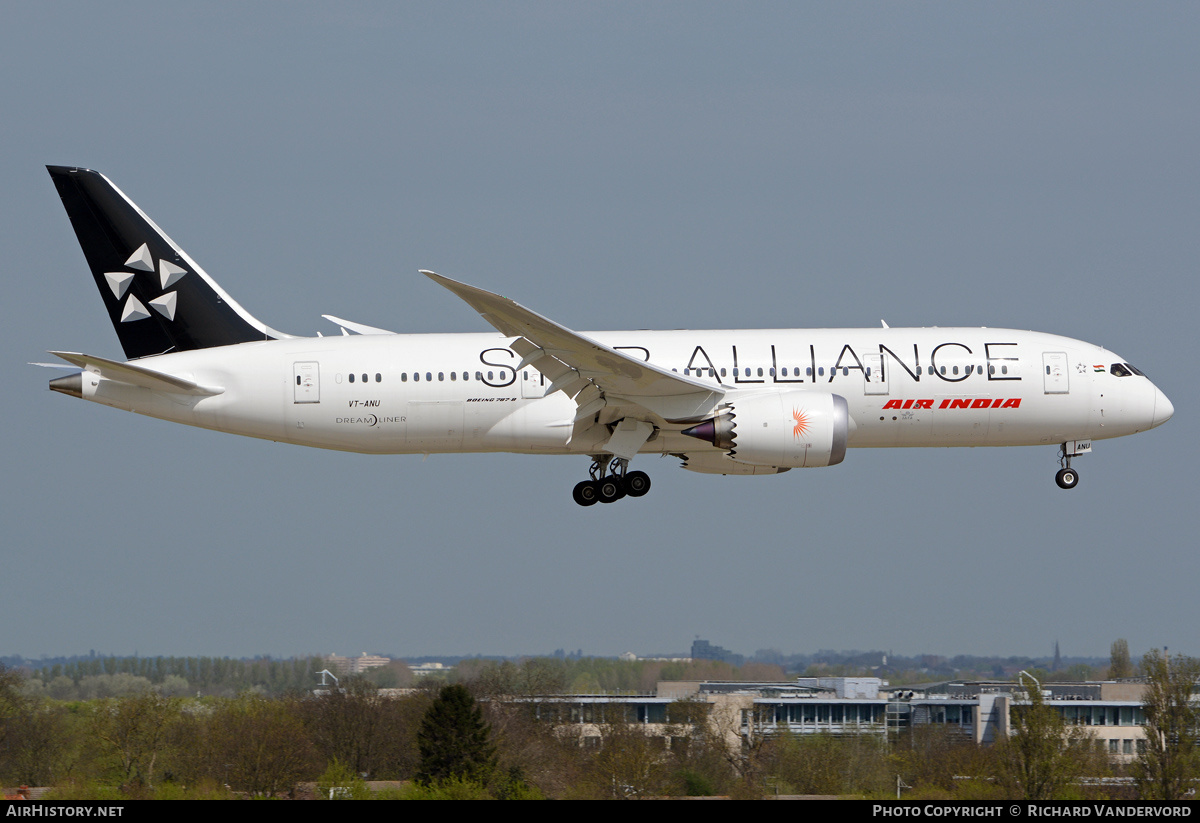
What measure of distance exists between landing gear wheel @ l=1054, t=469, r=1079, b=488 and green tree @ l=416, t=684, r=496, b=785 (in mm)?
18187

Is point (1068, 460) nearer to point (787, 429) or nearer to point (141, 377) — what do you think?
point (787, 429)

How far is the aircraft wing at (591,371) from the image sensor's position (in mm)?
29047

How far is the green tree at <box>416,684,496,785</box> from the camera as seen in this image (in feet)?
129

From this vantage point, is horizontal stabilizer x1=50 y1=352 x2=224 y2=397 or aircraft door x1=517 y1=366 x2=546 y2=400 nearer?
horizontal stabilizer x1=50 y1=352 x2=224 y2=397

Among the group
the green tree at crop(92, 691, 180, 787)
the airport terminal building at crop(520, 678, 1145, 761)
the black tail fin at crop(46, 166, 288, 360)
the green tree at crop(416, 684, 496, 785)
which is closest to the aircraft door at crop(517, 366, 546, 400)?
the black tail fin at crop(46, 166, 288, 360)

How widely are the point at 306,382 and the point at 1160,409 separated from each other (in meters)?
22.1

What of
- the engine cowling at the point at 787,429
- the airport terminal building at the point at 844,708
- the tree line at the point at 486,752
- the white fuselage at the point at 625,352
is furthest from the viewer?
the airport terminal building at the point at 844,708

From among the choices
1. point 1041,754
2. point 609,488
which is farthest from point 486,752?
point 1041,754

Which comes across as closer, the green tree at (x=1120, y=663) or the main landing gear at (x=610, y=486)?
the main landing gear at (x=610, y=486)

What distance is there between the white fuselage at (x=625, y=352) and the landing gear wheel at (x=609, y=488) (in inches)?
48.3

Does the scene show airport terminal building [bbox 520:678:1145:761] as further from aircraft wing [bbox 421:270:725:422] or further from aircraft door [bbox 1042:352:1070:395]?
aircraft wing [bbox 421:270:725:422]

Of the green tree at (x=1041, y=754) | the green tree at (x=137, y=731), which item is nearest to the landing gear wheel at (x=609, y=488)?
the green tree at (x=1041, y=754)

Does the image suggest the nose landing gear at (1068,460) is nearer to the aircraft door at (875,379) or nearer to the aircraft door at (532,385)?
the aircraft door at (875,379)
